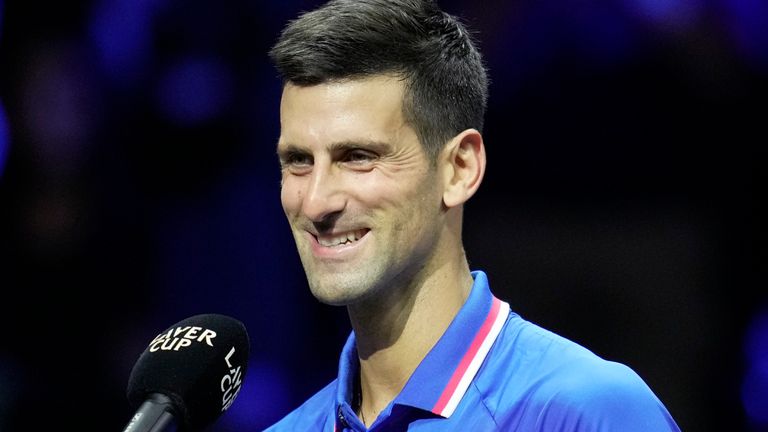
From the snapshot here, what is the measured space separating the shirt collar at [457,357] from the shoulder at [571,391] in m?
0.05

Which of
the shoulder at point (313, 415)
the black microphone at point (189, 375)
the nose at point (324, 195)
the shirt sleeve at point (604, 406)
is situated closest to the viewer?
the black microphone at point (189, 375)

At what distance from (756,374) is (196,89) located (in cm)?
212

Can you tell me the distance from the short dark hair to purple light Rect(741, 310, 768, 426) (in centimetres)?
185

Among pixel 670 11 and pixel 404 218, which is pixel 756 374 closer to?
pixel 670 11

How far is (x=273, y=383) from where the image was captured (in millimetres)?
4031

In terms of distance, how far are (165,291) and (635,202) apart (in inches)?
65.3

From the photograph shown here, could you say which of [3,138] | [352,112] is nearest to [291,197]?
[352,112]

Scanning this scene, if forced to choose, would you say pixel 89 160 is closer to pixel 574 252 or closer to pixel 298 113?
pixel 574 252

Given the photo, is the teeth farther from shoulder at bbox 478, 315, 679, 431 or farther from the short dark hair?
shoulder at bbox 478, 315, 679, 431

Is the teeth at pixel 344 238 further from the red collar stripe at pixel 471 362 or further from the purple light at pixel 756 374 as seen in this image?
the purple light at pixel 756 374

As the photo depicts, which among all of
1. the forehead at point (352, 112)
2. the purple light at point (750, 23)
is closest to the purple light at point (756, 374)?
the purple light at point (750, 23)

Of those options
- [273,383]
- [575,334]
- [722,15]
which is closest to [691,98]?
[722,15]

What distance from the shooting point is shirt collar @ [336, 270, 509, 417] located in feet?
6.76

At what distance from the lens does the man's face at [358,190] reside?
2.05 meters
